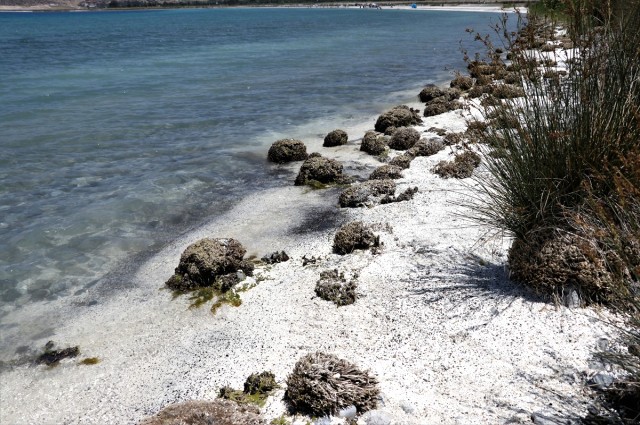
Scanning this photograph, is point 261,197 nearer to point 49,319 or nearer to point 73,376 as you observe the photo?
point 49,319

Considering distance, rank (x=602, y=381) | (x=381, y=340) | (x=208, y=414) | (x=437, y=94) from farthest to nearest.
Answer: (x=437, y=94) → (x=381, y=340) → (x=208, y=414) → (x=602, y=381)

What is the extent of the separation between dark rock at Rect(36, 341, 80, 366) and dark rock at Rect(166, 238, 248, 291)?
174 centimetres

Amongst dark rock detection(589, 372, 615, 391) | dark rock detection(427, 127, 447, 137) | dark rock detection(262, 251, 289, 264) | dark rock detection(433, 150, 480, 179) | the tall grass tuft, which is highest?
the tall grass tuft

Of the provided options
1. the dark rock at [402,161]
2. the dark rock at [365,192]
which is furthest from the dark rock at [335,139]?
the dark rock at [365,192]

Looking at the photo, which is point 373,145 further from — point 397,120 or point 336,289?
point 336,289

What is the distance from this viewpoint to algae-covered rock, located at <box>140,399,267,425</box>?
4.77 m

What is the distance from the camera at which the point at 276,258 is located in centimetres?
863

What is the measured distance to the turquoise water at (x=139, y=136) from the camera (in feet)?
33.0

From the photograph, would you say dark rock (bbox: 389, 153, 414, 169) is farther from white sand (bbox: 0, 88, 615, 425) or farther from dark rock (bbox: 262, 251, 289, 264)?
dark rock (bbox: 262, 251, 289, 264)

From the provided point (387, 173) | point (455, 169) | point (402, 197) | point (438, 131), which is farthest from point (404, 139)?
point (402, 197)

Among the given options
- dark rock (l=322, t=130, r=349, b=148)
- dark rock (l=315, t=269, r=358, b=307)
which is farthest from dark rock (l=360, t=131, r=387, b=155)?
dark rock (l=315, t=269, r=358, b=307)

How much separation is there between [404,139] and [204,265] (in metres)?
8.32

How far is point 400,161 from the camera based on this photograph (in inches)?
505

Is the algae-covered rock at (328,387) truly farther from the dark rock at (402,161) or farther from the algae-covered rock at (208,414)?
the dark rock at (402,161)
